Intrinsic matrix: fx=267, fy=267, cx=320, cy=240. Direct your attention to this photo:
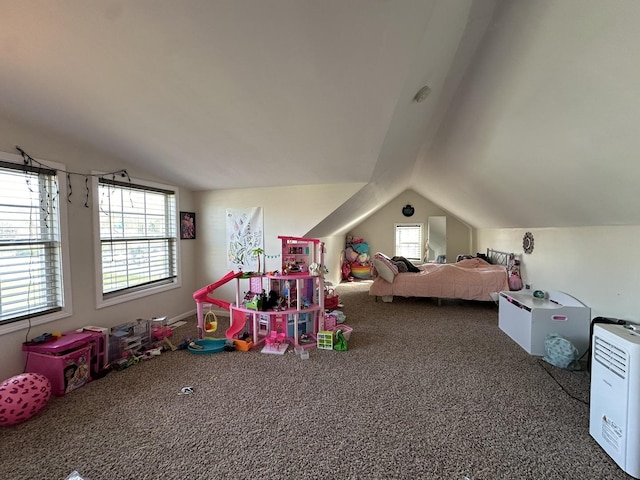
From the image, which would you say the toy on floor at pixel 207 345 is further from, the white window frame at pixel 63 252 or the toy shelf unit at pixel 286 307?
the white window frame at pixel 63 252

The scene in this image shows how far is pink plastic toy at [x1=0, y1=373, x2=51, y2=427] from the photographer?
1.74 m

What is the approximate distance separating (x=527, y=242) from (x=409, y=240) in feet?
11.2

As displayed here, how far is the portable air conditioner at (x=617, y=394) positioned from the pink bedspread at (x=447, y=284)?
8.40ft

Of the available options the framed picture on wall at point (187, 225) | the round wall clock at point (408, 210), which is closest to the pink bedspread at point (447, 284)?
the round wall clock at point (408, 210)

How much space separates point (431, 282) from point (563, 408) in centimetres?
250

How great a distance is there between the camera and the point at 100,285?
275 cm

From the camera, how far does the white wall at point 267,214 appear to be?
138 inches

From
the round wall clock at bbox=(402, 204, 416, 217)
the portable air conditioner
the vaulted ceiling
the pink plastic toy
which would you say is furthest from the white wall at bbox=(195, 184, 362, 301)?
the round wall clock at bbox=(402, 204, 416, 217)

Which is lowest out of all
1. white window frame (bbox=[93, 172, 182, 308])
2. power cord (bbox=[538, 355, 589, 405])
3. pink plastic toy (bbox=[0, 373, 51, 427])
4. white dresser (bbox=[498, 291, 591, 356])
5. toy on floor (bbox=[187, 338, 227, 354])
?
power cord (bbox=[538, 355, 589, 405])

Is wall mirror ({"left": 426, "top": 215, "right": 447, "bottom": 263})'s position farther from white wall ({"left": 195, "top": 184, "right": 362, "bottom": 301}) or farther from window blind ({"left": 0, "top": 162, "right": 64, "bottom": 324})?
window blind ({"left": 0, "top": 162, "right": 64, "bottom": 324})

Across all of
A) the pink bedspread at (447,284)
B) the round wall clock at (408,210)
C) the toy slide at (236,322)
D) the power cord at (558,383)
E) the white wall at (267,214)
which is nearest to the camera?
the power cord at (558,383)

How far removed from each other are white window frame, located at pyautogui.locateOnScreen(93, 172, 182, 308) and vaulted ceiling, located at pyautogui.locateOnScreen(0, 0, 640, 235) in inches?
17.4

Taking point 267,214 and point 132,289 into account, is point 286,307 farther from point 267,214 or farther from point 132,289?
point 132,289

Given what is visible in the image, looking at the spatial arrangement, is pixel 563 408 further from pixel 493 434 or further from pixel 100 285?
pixel 100 285
